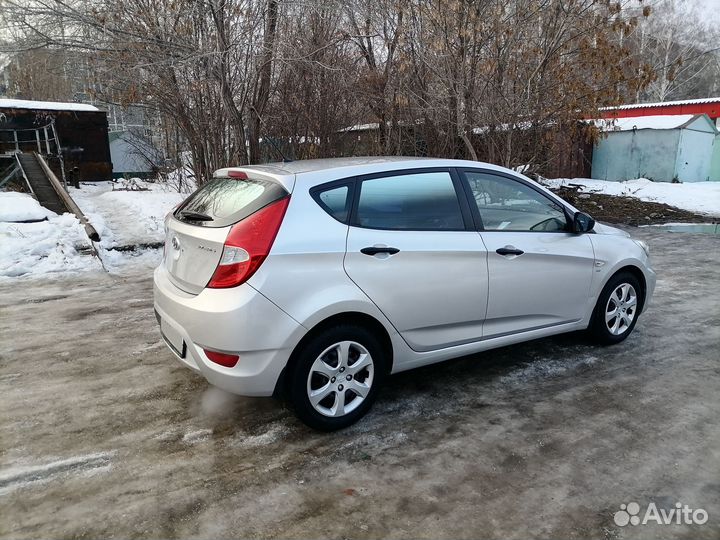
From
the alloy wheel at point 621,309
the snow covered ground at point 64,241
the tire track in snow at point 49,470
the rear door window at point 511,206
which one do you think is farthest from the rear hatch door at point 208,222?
the snow covered ground at point 64,241

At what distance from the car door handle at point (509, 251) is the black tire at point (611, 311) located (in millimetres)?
1173

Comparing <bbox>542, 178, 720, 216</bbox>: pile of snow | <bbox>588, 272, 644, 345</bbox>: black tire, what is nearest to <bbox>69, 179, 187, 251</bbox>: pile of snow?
<bbox>588, 272, 644, 345</bbox>: black tire

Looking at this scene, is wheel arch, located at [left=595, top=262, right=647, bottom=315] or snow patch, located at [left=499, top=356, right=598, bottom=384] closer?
snow patch, located at [left=499, top=356, right=598, bottom=384]

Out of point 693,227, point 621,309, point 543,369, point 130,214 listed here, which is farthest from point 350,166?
point 693,227

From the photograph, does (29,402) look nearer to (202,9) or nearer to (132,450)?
(132,450)

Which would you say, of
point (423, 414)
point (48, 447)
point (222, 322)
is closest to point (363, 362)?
point (423, 414)

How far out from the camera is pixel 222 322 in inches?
118

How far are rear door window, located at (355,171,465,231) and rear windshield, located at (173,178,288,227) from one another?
589 millimetres

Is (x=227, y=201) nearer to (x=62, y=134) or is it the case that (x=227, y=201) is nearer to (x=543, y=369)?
(x=543, y=369)

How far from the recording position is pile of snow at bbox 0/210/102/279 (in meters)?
7.22

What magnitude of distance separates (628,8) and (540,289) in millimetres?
9129

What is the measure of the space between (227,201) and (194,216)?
246mm

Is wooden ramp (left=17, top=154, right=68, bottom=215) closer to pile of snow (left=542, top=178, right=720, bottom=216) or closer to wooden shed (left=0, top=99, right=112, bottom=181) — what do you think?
wooden shed (left=0, top=99, right=112, bottom=181)

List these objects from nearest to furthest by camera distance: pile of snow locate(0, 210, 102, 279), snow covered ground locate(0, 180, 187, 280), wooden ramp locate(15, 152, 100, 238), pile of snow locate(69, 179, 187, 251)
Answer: pile of snow locate(0, 210, 102, 279) < snow covered ground locate(0, 180, 187, 280) < pile of snow locate(69, 179, 187, 251) < wooden ramp locate(15, 152, 100, 238)
